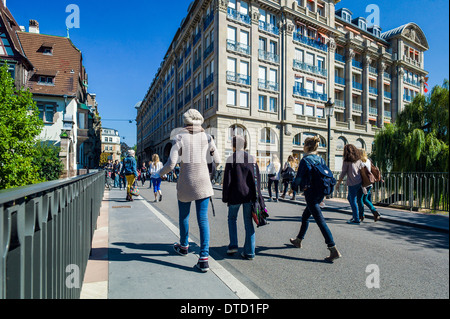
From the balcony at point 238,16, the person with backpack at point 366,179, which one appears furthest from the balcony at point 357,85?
the person with backpack at point 366,179

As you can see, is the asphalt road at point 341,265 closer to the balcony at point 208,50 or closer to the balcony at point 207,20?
the balcony at point 208,50

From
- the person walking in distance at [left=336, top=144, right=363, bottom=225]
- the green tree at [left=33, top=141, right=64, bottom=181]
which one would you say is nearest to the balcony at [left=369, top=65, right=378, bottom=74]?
the person walking in distance at [left=336, top=144, right=363, bottom=225]

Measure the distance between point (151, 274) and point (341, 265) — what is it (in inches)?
96.4

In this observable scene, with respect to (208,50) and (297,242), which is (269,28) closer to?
(208,50)

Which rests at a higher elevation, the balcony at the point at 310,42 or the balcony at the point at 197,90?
the balcony at the point at 310,42

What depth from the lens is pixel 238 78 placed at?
26.0 m

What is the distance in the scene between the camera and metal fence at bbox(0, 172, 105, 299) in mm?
1102

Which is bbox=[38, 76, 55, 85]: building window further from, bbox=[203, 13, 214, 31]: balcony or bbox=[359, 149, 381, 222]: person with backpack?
bbox=[359, 149, 381, 222]: person with backpack

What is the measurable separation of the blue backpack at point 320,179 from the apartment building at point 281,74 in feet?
67.2

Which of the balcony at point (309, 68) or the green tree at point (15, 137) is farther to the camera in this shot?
the balcony at point (309, 68)

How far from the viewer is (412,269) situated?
345 cm

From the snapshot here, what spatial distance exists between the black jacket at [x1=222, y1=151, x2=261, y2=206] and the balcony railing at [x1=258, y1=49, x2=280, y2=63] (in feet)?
84.0

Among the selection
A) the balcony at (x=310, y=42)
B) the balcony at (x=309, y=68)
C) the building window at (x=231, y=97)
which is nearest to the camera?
the building window at (x=231, y=97)

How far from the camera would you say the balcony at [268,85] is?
89.3ft
